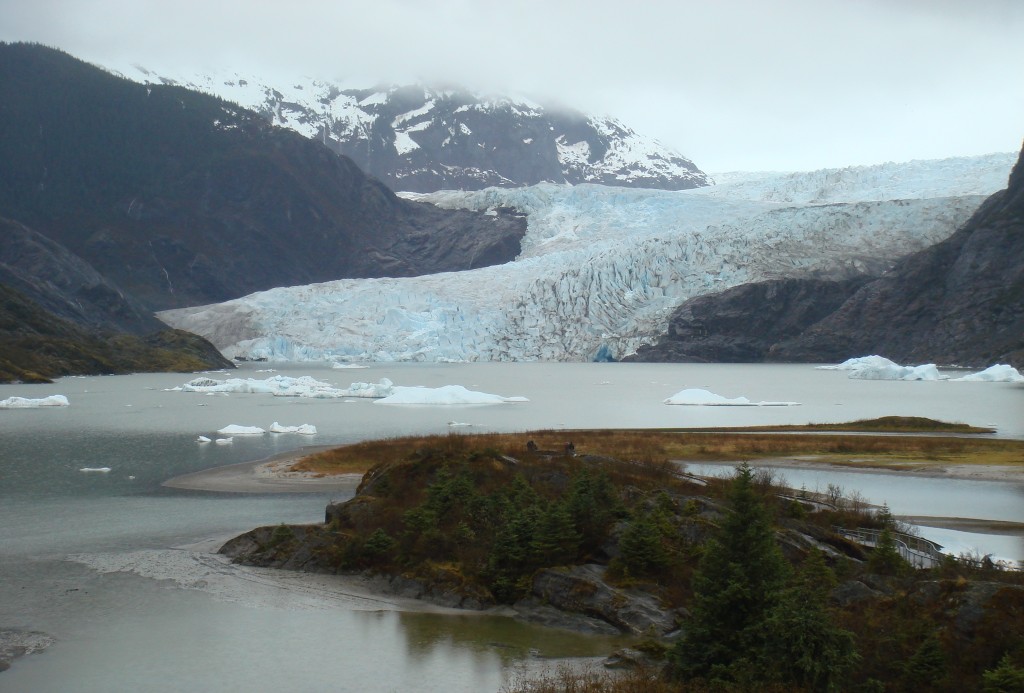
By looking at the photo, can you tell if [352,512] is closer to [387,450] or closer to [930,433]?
[387,450]

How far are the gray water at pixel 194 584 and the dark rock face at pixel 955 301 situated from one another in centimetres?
5582

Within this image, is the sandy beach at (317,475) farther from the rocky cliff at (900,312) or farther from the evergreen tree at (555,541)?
the rocky cliff at (900,312)

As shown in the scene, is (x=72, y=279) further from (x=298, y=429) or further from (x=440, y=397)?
(x=298, y=429)

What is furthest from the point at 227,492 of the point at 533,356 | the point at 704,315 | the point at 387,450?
the point at 704,315

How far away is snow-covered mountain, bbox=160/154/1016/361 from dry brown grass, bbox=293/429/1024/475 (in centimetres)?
7107

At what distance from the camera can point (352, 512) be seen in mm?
18453

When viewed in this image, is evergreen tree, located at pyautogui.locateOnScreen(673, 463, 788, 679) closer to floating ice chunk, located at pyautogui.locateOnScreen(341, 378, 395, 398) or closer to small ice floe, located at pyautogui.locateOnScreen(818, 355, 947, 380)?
floating ice chunk, located at pyautogui.locateOnScreen(341, 378, 395, 398)

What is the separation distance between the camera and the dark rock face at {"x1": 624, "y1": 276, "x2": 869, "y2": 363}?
113688 mm

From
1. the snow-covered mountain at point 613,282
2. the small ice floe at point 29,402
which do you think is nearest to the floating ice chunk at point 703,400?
the small ice floe at point 29,402

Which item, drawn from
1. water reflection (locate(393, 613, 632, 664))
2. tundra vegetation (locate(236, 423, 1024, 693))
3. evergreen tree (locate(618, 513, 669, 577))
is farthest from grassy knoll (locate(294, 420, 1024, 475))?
water reflection (locate(393, 613, 632, 664))

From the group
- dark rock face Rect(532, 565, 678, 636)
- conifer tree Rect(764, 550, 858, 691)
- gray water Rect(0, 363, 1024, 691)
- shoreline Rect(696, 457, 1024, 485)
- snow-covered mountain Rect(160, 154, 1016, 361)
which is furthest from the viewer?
snow-covered mountain Rect(160, 154, 1016, 361)

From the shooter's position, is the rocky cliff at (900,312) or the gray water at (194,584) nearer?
the gray water at (194,584)

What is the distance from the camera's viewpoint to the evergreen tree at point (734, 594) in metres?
10.8

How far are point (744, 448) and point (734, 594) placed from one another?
21120mm
